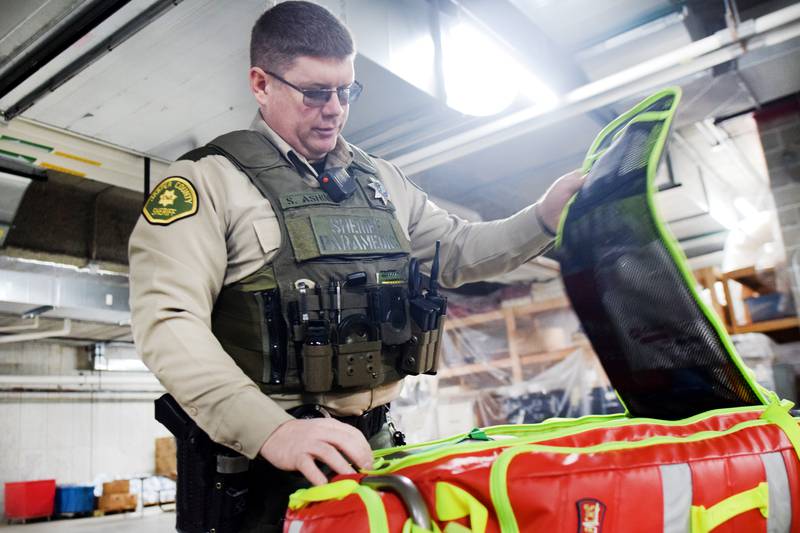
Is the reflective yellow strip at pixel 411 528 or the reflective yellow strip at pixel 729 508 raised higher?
the reflective yellow strip at pixel 411 528

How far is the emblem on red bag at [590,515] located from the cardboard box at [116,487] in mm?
11098

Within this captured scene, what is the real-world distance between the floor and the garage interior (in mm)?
678

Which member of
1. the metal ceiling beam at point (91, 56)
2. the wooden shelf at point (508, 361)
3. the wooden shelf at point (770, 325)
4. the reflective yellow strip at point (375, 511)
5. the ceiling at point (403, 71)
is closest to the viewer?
the reflective yellow strip at point (375, 511)

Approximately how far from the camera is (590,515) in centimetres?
73

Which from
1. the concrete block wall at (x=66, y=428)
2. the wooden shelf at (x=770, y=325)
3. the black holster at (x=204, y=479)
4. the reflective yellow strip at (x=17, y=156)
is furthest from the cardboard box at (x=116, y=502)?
the black holster at (x=204, y=479)

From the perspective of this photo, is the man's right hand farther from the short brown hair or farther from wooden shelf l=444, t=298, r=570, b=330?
wooden shelf l=444, t=298, r=570, b=330

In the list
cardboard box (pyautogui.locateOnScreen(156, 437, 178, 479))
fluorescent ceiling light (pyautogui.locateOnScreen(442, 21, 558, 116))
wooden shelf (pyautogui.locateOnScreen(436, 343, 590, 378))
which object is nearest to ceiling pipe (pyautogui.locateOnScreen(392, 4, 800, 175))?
fluorescent ceiling light (pyautogui.locateOnScreen(442, 21, 558, 116))

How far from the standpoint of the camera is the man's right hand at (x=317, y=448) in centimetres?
86

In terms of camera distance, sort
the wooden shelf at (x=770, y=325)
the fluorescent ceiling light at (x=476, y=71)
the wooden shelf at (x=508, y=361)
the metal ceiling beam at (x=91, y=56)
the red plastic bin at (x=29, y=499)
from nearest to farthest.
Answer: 1. the metal ceiling beam at (x=91, y=56)
2. the fluorescent ceiling light at (x=476, y=71)
3. the wooden shelf at (x=770, y=325)
4. the wooden shelf at (x=508, y=361)
5. the red plastic bin at (x=29, y=499)

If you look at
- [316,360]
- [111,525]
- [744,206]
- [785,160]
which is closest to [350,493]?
[316,360]

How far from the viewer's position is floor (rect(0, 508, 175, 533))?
25.5ft

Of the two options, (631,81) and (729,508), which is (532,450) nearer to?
(729,508)

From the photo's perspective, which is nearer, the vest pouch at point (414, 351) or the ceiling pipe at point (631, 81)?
the vest pouch at point (414, 351)

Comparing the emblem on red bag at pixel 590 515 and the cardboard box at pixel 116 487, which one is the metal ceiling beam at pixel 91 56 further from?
the cardboard box at pixel 116 487
